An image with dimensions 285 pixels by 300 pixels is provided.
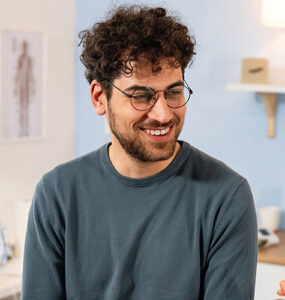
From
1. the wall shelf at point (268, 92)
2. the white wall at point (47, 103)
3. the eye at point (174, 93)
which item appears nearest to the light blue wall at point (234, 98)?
the wall shelf at point (268, 92)

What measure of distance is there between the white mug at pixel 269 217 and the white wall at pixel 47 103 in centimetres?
117

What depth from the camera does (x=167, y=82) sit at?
1380mm

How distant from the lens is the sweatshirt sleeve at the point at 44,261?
151 centimetres

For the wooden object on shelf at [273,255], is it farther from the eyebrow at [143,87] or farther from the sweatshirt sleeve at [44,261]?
the eyebrow at [143,87]

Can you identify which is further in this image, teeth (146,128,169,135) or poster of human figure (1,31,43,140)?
poster of human figure (1,31,43,140)

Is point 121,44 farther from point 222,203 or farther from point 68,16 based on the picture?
point 68,16

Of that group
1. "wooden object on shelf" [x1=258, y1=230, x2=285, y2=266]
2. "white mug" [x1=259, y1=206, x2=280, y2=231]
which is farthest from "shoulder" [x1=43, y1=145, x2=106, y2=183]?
"white mug" [x1=259, y1=206, x2=280, y2=231]

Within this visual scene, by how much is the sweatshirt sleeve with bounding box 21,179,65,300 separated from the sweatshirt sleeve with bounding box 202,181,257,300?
0.38 meters

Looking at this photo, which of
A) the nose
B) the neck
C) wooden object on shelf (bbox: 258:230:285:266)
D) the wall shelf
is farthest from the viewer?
the wall shelf

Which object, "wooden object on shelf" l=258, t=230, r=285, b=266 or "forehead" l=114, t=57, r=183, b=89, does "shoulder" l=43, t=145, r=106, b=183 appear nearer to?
"forehead" l=114, t=57, r=183, b=89

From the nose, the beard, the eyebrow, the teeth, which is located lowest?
the beard

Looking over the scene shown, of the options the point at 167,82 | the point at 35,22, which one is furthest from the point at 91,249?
the point at 35,22

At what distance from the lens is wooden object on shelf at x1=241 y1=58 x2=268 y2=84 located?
271 centimetres

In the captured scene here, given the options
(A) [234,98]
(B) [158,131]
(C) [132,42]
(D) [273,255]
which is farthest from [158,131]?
(A) [234,98]
